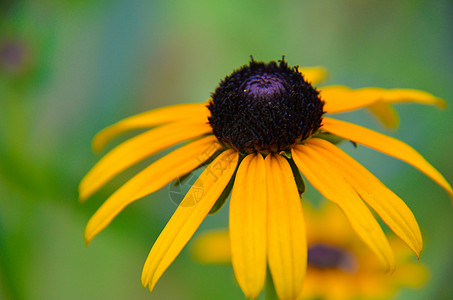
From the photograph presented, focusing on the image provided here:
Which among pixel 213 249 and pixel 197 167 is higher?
pixel 197 167

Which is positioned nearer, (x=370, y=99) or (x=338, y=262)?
(x=370, y=99)

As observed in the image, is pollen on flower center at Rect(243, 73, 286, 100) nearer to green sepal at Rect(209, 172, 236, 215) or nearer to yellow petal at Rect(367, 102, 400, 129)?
green sepal at Rect(209, 172, 236, 215)

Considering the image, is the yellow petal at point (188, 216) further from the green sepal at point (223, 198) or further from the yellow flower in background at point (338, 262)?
the yellow flower in background at point (338, 262)

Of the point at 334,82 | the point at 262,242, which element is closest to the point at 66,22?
the point at 334,82

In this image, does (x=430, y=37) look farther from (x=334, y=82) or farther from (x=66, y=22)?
(x=66, y=22)

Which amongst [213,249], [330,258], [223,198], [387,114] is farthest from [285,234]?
[330,258]

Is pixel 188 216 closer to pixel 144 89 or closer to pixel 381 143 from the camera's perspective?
pixel 381 143
